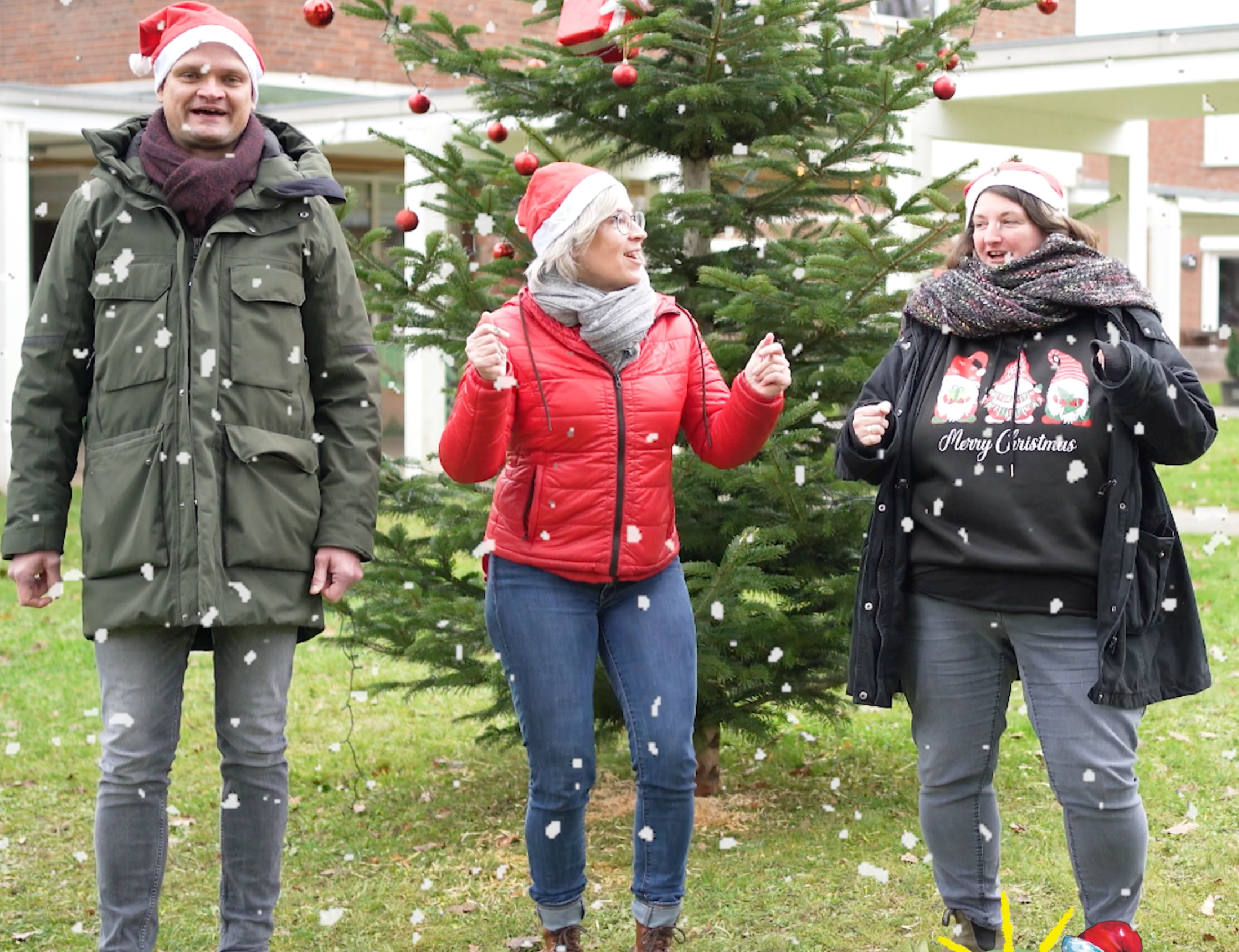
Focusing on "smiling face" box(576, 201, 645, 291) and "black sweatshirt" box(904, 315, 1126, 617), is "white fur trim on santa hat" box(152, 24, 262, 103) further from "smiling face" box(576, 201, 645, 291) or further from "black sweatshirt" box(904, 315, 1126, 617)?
"black sweatshirt" box(904, 315, 1126, 617)

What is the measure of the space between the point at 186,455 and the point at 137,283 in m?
0.39

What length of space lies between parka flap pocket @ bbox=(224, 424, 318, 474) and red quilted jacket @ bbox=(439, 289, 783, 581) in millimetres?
334

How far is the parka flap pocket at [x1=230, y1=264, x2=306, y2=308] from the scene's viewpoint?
3242 millimetres

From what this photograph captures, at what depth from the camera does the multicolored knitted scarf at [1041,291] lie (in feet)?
10.6

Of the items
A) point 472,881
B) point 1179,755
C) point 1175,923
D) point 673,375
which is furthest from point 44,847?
point 1179,755

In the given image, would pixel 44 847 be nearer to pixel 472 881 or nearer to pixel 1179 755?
pixel 472 881

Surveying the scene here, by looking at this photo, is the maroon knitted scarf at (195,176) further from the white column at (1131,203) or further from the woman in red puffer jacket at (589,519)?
the white column at (1131,203)

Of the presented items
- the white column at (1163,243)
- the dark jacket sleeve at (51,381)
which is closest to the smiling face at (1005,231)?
the dark jacket sleeve at (51,381)

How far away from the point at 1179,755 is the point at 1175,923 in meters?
1.91

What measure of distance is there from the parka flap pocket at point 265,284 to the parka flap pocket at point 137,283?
0.48 feet

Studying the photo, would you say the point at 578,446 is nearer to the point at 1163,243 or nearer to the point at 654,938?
the point at 654,938

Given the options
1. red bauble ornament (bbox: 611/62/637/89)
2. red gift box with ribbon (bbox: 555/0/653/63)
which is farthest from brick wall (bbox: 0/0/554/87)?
red bauble ornament (bbox: 611/62/637/89)

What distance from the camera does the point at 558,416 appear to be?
3.45m

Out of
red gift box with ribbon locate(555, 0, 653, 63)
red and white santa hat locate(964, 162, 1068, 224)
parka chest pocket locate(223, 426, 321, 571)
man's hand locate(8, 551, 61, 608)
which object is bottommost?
man's hand locate(8, 551, 61, 608)
